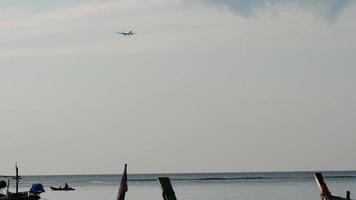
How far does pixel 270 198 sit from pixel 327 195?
3738 cm

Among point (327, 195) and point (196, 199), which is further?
point (196, 199)

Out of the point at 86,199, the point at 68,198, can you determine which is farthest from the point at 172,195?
the point at 68,198

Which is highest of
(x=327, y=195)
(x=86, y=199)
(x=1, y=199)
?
(x=86, y=199)

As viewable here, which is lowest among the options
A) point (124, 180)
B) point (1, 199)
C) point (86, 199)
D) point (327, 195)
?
A: point (124, 180)

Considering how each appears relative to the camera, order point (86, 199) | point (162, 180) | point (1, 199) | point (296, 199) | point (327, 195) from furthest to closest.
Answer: point (86, 199)
point (296, 199)
point (1, 199)
point (327, 195)
point (162, 180)

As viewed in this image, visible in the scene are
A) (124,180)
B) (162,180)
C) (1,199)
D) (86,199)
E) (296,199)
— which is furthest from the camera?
(86,199)

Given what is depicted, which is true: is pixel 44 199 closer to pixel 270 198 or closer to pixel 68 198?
pixel 68 198

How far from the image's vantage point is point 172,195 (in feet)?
166

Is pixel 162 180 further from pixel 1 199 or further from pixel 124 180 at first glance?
pixel 1 199

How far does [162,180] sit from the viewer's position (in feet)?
166

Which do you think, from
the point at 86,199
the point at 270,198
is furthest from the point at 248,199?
the point at 86,199

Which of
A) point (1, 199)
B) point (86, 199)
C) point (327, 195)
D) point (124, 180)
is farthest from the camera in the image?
point (86, 199)

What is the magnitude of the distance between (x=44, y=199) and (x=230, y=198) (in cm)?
2819

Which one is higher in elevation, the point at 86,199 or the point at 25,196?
the point at 86,199
